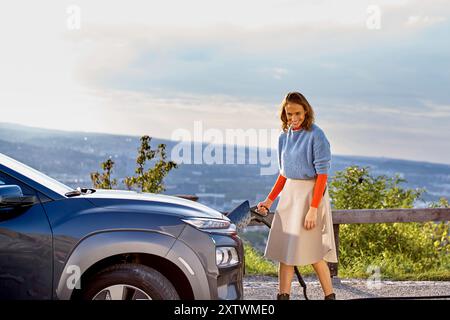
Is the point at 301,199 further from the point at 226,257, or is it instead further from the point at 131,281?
the point at 131,281

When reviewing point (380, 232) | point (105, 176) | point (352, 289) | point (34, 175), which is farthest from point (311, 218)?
point (380, 232)

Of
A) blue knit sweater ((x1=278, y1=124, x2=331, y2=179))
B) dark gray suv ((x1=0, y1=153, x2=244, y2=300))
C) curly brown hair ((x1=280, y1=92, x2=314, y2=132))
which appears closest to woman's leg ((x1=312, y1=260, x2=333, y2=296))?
blue knit sweater ((x1=278, y1=124, x2=331, y2=179))

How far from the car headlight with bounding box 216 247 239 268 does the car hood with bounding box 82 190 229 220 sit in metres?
0.28

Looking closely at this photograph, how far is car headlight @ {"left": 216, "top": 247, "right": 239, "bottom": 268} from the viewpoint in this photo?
16.6 feet

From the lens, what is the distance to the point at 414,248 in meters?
12.6

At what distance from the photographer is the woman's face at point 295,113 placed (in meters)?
6.39

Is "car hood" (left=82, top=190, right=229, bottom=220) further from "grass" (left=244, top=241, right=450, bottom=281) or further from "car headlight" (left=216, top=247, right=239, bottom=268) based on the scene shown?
"grass" (left=244, top=241, right=450, bottom=281)

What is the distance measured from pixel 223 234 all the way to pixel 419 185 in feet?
31.1

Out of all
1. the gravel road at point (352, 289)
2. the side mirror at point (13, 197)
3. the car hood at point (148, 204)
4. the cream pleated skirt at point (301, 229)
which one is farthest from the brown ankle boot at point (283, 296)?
the side mirror at point (13, 197)

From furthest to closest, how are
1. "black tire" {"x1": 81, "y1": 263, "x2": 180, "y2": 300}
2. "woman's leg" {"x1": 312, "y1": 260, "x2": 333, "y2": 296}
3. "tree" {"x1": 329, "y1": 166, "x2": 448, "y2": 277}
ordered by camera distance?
"tree" {"x1": 329, "y1": 166, "x2": 448, "y2": 277}, "woman's leg" {"x1": 312, "y1": 260, "x2": 333, "y2": 296}, "black tire" {"x1": 81, "y1": 263, "x2": 180, "y2": 300}

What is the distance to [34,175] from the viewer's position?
5.29m

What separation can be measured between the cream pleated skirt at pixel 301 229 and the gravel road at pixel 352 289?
171 cm
